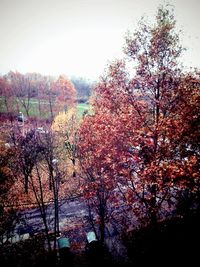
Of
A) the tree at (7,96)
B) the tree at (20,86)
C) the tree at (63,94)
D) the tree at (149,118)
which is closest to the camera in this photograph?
the tree at (149,118)

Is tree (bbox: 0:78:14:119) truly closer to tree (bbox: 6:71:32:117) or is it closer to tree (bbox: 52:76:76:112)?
tree (bbox: 6:71:32:117)

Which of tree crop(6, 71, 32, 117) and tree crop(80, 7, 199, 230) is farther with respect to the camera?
tree crop(6, 71, 32, 117)

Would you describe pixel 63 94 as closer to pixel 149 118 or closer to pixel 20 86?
pixel 20 86

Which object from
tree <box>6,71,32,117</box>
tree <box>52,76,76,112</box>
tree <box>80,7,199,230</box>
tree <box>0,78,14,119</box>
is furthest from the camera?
tree <box>6,71,32,117</box>

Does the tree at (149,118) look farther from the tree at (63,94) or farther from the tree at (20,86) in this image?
the tree at (20,86)

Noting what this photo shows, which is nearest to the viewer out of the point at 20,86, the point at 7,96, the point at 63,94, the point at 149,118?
the point at 149,118

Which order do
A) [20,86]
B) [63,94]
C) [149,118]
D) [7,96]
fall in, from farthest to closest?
[20,86], [63,94], [7,96], [149,118]

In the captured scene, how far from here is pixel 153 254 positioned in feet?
60.4

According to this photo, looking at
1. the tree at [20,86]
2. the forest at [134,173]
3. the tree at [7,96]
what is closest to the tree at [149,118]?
the forest at [134,173]

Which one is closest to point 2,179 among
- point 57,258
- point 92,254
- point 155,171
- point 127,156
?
point 57,258

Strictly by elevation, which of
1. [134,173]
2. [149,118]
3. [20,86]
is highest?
[20,86]

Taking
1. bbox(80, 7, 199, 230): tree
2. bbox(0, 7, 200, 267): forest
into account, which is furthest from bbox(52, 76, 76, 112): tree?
bbox(80, 7, 199, 230): tree

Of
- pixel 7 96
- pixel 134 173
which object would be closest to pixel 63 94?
pixel 7 96

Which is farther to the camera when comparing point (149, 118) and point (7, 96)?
point (7, 96)
